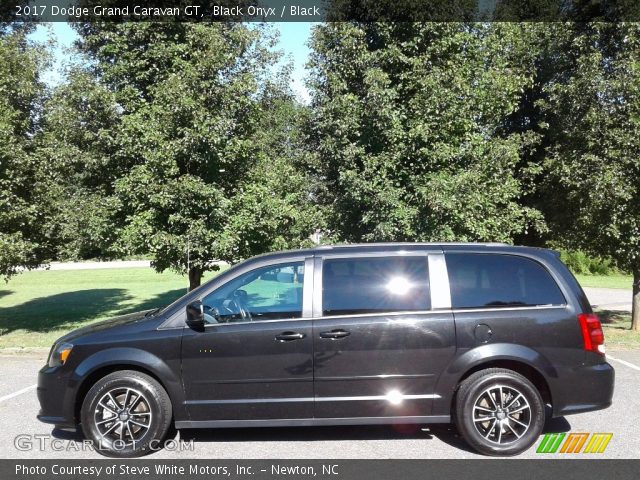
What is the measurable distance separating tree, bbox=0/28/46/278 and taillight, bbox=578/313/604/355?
995 cm

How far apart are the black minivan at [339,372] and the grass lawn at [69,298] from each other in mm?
6174

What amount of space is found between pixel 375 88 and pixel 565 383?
656 cm

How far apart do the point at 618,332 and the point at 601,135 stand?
3929 mm

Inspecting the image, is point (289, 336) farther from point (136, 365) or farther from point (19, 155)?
point (19, 155)

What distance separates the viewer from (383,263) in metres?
5.12

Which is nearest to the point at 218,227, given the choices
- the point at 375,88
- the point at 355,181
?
the point at 355,181

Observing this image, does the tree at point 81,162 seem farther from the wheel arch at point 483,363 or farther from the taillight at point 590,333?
the taillight at point 590,333

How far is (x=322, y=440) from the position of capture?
5.15m

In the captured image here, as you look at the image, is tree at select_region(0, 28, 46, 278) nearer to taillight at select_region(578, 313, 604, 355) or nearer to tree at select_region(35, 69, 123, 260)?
tree at select_region(35, 69, 123, 260)

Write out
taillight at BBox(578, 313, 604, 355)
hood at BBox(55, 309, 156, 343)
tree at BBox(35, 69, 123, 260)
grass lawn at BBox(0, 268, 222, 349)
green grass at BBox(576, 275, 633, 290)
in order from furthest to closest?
1. green grass at BBox(576, 275, 633, 290)
2. grass lawn at BBox(0, 268, 222, 349)
3. tree at BBox(35, 69, 123, 260)
4. hood at BBox(55, 309, 156, 343)
5. taillight at BBox(578, 313, 604, 355)

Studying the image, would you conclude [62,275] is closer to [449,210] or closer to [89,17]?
[89,17]

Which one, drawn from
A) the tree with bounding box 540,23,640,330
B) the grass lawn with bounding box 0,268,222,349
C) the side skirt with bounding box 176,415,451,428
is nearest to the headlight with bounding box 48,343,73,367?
the side skirt with bounding box 176,415,451,428

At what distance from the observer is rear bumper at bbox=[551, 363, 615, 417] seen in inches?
192

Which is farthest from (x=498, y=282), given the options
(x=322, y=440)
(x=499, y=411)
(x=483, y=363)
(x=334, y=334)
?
(x=322, y=440)
